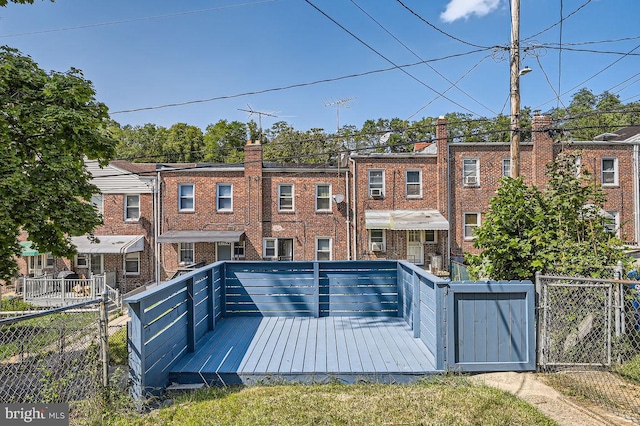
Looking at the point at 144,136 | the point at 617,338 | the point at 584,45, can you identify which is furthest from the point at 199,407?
the point at 144,136

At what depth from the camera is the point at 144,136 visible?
47406mm

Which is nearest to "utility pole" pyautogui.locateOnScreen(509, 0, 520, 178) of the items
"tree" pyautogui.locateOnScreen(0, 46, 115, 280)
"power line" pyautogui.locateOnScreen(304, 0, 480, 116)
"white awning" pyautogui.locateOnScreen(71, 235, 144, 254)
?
"power line" pyautogui.locateOnScreen(304, 0, 480, 116)

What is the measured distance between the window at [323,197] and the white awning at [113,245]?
8421 millimetres

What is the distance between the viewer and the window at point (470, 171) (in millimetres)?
16891

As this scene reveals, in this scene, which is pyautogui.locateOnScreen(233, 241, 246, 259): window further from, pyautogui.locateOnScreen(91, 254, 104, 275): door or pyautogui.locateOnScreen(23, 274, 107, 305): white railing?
pyautogui.locateOnScreen(91, 254, 104, 275): door

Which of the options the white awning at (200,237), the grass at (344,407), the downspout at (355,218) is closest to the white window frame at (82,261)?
the white awning at (200,237)

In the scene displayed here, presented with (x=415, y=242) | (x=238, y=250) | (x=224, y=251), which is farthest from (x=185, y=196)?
(x=415, y=242)

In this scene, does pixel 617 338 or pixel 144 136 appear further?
pixel 144 136

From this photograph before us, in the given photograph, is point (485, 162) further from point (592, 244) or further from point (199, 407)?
point (199, 407)

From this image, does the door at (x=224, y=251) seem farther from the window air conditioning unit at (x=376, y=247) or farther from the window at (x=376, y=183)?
the window at (x=376, y=183)

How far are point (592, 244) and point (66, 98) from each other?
342 inches

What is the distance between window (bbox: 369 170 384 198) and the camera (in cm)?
1688

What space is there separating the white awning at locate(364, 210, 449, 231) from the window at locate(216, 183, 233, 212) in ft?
20.9

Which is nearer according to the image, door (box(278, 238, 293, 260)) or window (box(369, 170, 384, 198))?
window (box(369, 170, 384, 198))
